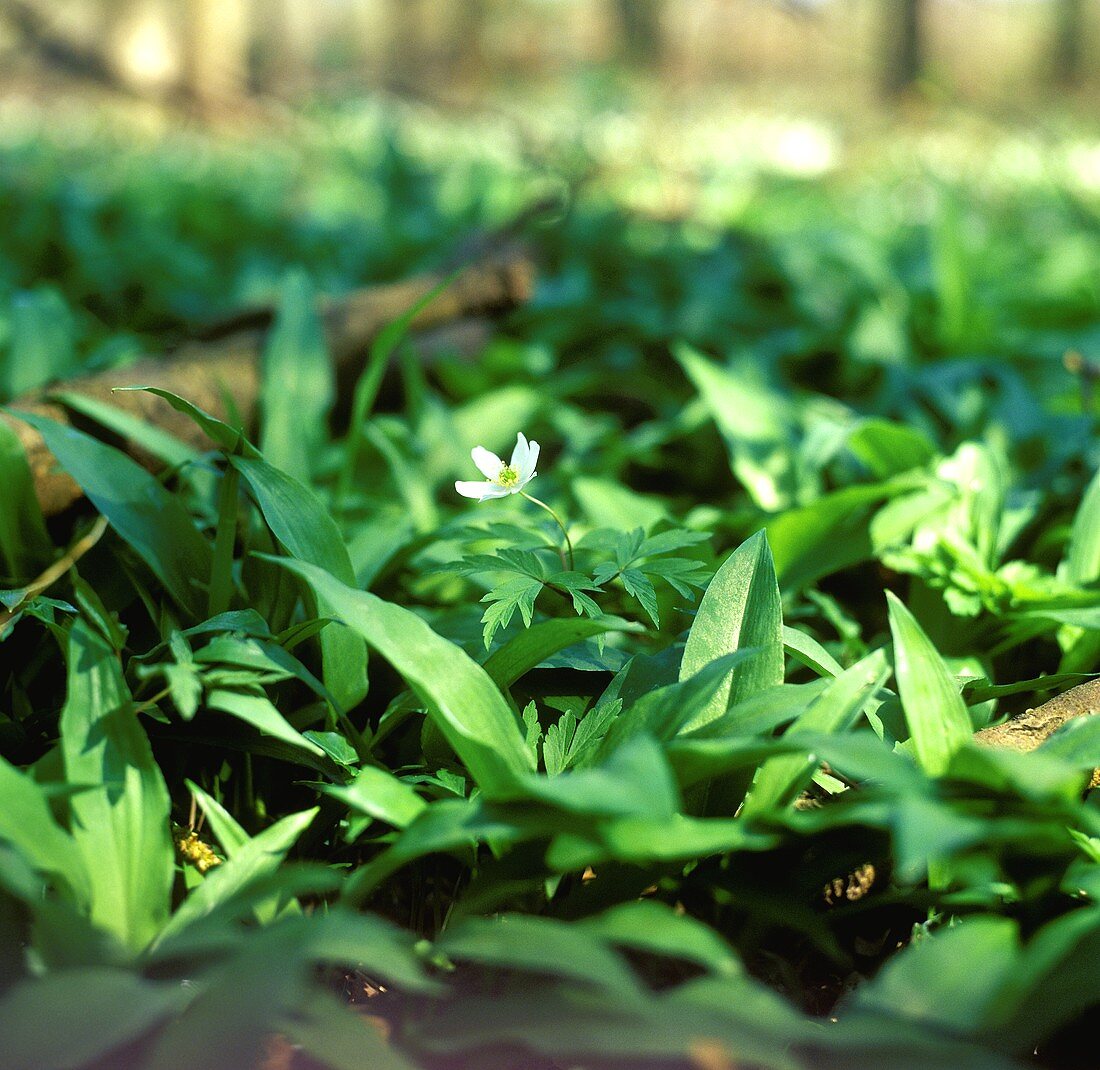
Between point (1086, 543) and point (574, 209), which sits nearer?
point (1086, 543)

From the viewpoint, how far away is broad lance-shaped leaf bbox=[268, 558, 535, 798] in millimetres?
1199

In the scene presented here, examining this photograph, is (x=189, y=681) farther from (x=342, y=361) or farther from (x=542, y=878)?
(x=342, y=361)

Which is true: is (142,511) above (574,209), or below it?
below

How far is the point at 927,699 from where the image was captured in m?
1.33

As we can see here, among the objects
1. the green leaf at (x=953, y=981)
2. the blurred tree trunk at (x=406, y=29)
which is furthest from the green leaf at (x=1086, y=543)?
the blurred tree trunk at (x=406, y=29)

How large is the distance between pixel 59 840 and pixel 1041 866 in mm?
1082

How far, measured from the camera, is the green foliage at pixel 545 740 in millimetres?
964

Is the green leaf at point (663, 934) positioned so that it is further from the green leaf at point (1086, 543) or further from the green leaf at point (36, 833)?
the green leaf at point (1086, 543)

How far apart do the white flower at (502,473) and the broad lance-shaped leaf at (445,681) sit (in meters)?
0.20

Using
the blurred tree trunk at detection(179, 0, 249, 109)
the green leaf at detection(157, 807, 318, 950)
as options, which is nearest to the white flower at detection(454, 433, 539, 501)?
the green leaf at detection(157, 807, 318, 950)

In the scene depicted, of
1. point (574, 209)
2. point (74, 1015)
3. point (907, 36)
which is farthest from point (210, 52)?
point (907, 36)

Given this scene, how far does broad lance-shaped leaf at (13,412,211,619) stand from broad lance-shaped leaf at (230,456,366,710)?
20cm

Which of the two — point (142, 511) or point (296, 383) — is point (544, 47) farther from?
point (142, 511)

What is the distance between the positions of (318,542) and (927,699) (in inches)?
33.6
